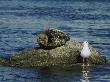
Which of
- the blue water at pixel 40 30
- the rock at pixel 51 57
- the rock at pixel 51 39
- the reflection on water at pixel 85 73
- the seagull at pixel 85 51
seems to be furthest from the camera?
the rock at pixel 51 39

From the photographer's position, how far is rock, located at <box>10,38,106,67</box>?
27.2 metres

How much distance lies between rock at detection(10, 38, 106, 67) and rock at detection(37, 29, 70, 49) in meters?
0.23

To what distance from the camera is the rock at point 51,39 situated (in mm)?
27469

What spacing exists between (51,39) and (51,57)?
0.99 metres

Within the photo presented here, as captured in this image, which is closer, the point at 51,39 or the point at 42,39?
the point at 42,39

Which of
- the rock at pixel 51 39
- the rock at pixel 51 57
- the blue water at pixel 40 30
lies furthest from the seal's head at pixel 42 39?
the blue water at pixel 40 30

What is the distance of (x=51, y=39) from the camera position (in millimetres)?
27625

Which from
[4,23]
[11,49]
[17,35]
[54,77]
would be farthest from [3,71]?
[4,23]

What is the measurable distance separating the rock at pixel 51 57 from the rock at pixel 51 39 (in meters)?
0.23

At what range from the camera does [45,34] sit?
27.7 m

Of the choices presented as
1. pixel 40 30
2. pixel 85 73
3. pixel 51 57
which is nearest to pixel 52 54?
pixel 51 57

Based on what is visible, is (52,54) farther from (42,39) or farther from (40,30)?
(40,30)

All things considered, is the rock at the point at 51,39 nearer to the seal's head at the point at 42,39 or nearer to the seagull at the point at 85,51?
the seal's head at the point at 42,39

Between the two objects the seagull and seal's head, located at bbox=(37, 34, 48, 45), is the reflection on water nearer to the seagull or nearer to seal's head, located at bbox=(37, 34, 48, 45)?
the seagull
